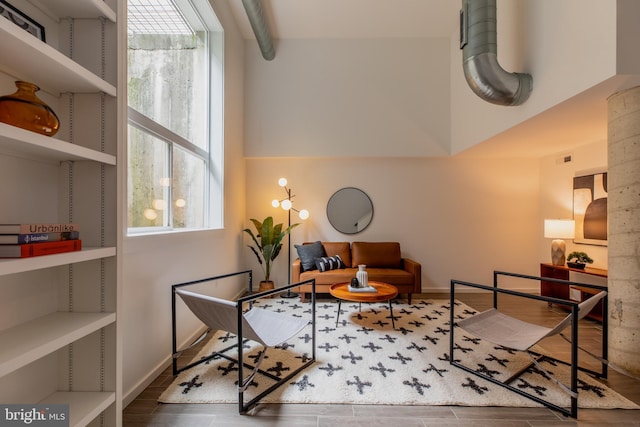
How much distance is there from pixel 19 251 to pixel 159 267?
49.4 inches

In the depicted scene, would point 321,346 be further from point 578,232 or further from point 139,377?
point 578,232

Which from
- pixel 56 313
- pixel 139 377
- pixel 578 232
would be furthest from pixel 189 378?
pixel 578 232

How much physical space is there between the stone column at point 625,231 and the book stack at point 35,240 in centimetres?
367

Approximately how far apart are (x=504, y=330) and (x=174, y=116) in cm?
357

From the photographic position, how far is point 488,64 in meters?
2.69

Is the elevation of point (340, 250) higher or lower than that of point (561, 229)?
lower

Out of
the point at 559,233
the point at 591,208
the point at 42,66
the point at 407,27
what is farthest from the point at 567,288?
the point at 42,66

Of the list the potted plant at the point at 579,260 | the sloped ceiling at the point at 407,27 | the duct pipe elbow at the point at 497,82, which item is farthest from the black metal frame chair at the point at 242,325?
the potted plant at the point at 579,260

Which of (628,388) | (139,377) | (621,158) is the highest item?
(621,158)

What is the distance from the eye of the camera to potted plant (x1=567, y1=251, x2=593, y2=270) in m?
3.45

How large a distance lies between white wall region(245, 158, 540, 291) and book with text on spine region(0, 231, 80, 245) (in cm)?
356

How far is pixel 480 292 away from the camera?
4.47 meters

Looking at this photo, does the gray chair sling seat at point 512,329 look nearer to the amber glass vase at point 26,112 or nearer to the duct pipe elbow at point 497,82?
the duct pipe elbow at point 497,82

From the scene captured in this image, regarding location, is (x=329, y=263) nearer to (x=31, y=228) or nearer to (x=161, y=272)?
(x=161, y=272)
